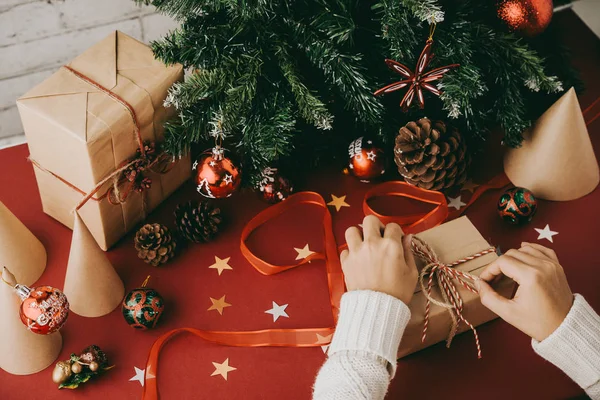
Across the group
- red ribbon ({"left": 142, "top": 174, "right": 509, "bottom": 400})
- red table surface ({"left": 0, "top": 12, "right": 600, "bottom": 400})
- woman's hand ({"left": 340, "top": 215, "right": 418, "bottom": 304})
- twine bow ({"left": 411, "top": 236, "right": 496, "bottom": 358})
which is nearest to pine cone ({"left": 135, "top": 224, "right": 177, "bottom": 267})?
red table surface ({"left": 0, "top": 12, "right": 600, "bottom": 400})

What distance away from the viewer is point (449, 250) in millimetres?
947

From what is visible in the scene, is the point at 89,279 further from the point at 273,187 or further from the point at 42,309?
the point at 273,187

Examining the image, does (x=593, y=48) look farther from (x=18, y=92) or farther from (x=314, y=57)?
(x=18, y=92)

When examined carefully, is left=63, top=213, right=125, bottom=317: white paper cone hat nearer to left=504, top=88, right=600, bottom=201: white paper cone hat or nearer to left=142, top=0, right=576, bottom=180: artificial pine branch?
left=142, top=0, right=576, bottom=180: artificial pine branch

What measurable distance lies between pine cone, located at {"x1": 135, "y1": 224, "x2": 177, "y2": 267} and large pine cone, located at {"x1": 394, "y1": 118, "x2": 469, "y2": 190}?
0.44 m

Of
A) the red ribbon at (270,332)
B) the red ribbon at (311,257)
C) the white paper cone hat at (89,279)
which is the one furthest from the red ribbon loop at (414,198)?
the white paper cone hat at (89,279)

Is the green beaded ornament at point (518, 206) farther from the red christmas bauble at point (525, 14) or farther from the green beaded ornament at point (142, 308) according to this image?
the green beaded ornament at point (142, 308)

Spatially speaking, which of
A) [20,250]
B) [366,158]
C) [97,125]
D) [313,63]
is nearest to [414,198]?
[366,158]

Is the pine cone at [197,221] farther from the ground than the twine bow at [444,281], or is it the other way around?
the twine bow at [444,281]

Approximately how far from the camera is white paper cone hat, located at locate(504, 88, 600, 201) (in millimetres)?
1050

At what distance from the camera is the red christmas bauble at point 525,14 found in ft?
3.31

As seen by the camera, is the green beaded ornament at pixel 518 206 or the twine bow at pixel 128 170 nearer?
the twine bow at pixel 128 170

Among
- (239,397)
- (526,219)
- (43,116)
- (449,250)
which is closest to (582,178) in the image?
(526,219)

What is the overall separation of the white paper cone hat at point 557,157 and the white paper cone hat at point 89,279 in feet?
2.58
